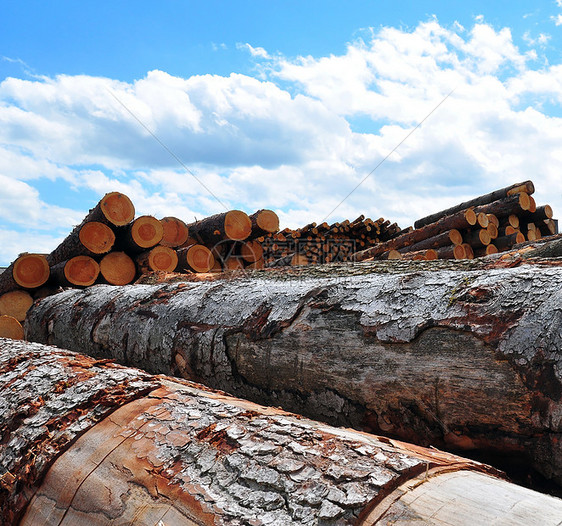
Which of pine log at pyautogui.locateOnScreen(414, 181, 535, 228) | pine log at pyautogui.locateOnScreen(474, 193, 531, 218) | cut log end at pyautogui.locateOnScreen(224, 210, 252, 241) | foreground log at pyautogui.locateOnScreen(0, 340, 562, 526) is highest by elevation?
pine log at pyautogui.locateOnScreen(414, 181, 535, 228)

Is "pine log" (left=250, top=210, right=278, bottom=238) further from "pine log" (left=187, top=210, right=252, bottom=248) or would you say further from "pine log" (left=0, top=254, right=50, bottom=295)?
"pine log" (left=0, top=254, right=50, bottom=295)

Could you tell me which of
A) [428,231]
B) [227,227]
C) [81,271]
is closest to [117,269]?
[81,271]

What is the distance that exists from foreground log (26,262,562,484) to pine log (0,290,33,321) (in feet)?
17.8

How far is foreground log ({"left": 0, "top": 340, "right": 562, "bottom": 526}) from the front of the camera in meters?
1.19

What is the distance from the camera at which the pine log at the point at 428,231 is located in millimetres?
8508

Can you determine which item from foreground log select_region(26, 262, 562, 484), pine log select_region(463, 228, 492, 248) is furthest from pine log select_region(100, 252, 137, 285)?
pine log select_region(463, 228, 492, 248)

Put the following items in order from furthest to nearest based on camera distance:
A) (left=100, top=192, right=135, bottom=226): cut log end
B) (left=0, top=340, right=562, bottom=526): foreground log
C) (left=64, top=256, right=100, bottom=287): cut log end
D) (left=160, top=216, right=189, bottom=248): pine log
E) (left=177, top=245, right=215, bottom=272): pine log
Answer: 1. (left=160, top=216, right=189, bottom=248): pine log
2. (left=177, top=245, right=215, bottom=272): pine log
3. (left=100, top=192, right=135, bottom=226): cut log end
4. (left=64, top=256, right=100, bottom=287): cut log end
5. (left=0, top=340, right=562, bottom=526): foreground log

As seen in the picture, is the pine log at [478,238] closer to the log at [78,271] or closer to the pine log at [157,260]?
the pine log at [157,260]

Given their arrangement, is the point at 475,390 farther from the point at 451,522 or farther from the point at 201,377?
the point at 201,377

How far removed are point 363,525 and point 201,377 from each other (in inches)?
79.1

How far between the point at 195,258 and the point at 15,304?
2.83 metres

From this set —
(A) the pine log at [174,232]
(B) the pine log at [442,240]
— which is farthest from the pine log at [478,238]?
(A) the pine log at [174,232]

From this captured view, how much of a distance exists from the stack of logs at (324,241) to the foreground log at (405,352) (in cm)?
590

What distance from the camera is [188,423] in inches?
67.8
